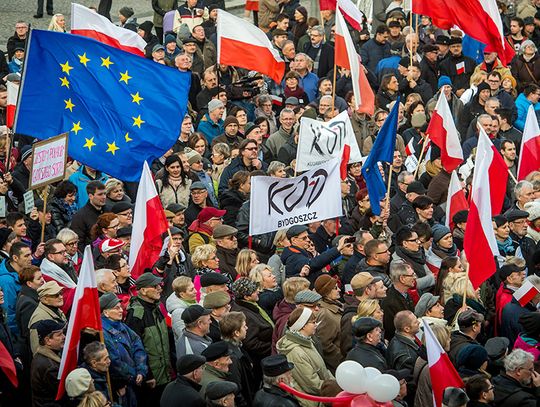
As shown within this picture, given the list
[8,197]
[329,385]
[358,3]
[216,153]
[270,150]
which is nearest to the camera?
[329,385]

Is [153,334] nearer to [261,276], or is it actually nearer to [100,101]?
[261,276]

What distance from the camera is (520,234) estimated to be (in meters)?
14.7

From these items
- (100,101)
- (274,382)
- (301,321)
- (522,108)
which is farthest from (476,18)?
(274,382)

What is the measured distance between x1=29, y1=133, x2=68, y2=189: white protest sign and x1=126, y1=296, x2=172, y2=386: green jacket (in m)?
1.86

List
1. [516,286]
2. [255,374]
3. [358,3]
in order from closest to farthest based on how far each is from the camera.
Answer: [255,374] → [516,286] → [358,3]

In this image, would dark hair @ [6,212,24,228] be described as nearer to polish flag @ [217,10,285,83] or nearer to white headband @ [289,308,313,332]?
white headband @ [289,308,313,332]

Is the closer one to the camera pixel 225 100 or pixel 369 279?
pixel 369 279

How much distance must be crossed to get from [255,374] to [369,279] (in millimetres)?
1443

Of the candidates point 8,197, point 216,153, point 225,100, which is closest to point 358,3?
point 225,100

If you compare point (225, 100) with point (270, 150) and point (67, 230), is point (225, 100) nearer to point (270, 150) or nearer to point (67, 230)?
point (270, 150)

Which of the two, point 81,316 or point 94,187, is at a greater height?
point 81,316

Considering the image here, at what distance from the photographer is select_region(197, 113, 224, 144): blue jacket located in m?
18.4

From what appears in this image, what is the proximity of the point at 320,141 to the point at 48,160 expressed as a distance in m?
4.14

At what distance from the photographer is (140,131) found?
44.2ft
